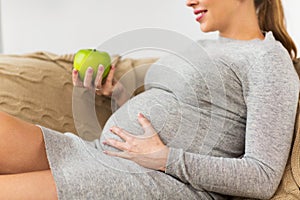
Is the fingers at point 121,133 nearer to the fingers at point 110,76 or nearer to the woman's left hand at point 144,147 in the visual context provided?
the woman's left hand at point 144,147

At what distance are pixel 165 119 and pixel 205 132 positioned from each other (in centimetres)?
10

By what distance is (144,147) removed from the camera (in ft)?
3.94

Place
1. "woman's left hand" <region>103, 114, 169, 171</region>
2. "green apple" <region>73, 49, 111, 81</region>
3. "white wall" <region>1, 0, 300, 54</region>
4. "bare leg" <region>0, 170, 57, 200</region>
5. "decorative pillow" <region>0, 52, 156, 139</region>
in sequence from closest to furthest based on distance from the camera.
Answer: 1. "bare leg" <region>0, 170, 57, 200</region>
2. "woman's left hand" <region>103, 114, 169, 171</region>
3. "green apple" <region>73, 49, 111, 81</region>
4. "decorative pillow" <region>0, 52, 156, 139</region>
5. "white wall" <region>1, 0, 300, 54</region>

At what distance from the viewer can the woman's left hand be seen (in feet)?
3.86

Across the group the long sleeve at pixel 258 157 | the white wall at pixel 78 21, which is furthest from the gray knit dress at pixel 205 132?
the white wall at pixel 78 21

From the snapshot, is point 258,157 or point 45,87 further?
point 45,87

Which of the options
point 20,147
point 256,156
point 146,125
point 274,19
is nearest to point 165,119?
point 146,125

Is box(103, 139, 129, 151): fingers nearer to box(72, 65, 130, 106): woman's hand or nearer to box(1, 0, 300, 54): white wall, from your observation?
box(72, 65, 130, 106): woman's hand

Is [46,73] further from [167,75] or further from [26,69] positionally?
[167,75]

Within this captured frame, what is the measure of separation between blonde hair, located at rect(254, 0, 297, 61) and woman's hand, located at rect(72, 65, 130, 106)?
439 millimetres

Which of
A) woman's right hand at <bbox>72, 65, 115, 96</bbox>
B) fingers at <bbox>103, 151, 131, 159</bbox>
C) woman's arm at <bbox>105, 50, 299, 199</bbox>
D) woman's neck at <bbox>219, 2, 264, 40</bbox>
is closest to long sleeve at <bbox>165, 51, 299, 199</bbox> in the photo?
woman's arm at <bbox>105, 50, 299, 199</bbox>

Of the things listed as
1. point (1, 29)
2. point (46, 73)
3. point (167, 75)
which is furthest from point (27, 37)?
point (167, 75)

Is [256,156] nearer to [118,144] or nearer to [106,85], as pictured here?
[118,144]

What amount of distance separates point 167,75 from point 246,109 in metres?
0.23
